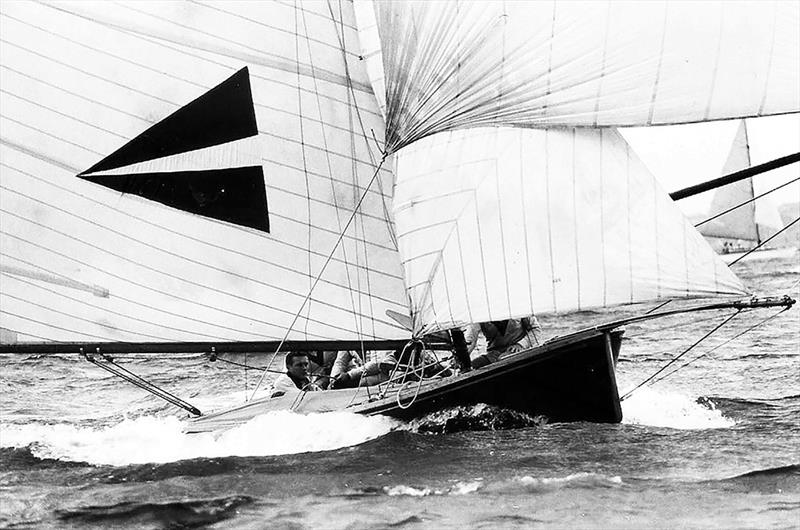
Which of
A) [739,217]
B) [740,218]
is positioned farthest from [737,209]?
[740,218]

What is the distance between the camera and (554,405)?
11250 millimetres

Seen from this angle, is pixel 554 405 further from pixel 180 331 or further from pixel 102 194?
pixel 102 194

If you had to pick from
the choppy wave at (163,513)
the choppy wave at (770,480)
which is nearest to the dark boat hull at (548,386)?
the choppy wave at (770,480)

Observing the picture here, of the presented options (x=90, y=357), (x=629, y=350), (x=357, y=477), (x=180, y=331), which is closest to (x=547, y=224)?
(x=357, y=477)

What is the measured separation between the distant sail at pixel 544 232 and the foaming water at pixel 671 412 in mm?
2576

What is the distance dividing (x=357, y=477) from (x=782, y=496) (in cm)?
355

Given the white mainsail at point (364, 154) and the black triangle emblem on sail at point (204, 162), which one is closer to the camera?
the white mainsail at point (364, 154)

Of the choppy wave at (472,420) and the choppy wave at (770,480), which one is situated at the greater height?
the choppy wave at (472,420)

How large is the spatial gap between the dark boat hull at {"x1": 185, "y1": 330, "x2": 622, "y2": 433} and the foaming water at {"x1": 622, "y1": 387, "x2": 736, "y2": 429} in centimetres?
94

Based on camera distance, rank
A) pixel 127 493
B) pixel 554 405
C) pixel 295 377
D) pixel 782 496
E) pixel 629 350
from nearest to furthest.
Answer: pixel 782 496
pixel 127 493
pixel 554 405
pixel 295 377
pixel 629 350

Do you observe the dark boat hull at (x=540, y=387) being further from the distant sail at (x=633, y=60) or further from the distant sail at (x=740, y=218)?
the distant sail at (x=740, y=218)

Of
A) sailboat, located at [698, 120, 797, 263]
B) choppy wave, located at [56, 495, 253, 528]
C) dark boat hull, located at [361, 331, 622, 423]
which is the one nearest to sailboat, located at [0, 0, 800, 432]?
dark boat hull, located at [361, 331, 622, 423]

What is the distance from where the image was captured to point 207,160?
37.6 feet

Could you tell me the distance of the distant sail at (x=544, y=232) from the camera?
980 centimetres
